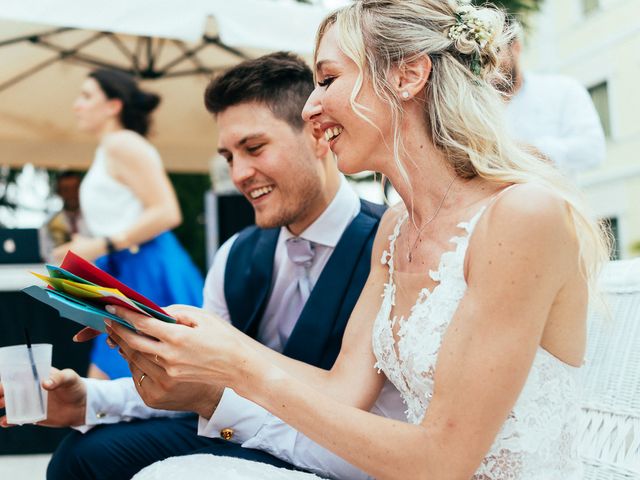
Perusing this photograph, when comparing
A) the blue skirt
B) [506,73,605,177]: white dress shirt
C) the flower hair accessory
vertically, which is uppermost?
the flower hair accessory

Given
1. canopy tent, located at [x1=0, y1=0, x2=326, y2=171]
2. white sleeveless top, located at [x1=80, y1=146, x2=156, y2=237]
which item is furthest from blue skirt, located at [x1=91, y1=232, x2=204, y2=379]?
canopy tent, located at [x1=0, y1=0, x2=326, y2=171]

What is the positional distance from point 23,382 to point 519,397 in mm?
1210

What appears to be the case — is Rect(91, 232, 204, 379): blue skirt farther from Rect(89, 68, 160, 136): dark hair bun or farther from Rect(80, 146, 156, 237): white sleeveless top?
Rect(89, 68, 160, 136): dark hair bun

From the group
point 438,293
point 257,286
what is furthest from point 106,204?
point 438,293

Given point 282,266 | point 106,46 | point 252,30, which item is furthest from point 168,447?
point 106,46

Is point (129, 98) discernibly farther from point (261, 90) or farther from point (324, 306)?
point (324, 306)

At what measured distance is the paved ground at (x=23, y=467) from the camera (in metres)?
4.20

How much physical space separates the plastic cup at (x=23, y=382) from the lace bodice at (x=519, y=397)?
3.02 feet

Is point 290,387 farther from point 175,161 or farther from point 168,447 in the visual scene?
point 175,161

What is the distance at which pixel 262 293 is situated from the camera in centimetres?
249

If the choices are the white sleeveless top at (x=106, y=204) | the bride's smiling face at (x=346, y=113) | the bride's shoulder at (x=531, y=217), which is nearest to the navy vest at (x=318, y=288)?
the bride's smiling face at (x=346, y=113)

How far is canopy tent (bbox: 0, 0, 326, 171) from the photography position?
4.79 meters

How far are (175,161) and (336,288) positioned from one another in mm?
5666

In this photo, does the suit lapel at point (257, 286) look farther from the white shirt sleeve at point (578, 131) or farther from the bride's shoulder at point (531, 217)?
the white shirt sleeve at point (578, 131)
